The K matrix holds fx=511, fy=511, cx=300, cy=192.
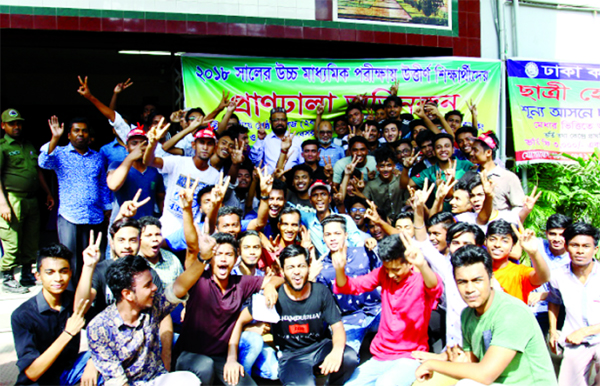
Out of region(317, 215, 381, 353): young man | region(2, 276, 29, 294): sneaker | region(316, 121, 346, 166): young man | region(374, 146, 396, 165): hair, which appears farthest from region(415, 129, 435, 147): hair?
region(2, 276, 29, 294): sneaker

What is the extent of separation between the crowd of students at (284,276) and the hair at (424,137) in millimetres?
75

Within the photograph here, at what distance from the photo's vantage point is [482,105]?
298 inches

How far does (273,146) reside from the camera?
662cm

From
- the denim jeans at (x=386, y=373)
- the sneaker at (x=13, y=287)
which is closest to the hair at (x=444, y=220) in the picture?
the denim jeans at (x=386, y=373)

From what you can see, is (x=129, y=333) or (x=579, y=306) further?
(x=579, y=306)

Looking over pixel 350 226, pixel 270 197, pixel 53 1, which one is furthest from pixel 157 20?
pixel 350 226

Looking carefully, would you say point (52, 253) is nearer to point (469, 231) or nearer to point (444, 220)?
point (469, 231)

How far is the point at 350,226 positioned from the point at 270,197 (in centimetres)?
83

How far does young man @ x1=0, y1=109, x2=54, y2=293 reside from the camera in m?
5.39

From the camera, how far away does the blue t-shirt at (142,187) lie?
5137 mm

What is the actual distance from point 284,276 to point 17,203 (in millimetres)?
3534

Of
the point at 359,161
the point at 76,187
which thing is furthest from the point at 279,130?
the point at 76,187

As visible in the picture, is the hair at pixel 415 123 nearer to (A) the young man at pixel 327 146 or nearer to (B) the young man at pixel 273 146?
(A) the young man at pixel 327 146

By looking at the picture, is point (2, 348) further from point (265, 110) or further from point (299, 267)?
point (265, 110)
